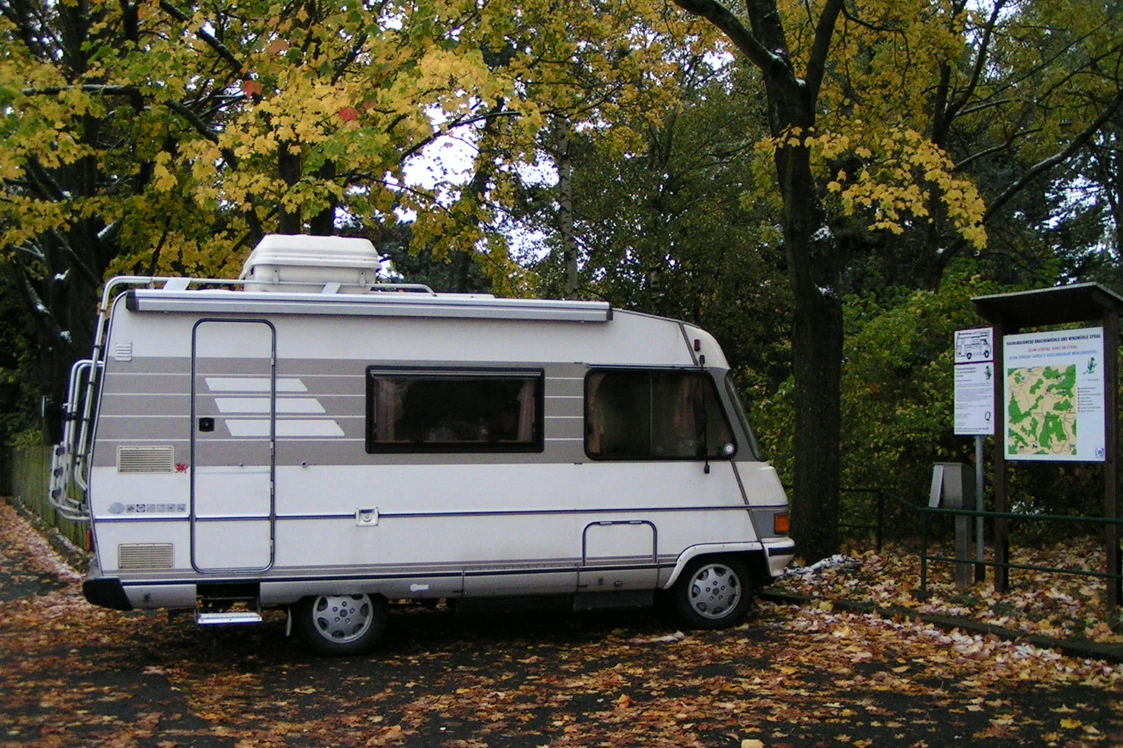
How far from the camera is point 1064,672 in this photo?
8.23 metres

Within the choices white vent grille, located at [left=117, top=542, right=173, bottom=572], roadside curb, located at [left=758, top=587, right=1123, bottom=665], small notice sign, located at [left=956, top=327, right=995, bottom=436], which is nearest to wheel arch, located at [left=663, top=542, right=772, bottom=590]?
roadside curb, located at [left=758, top=587, right=1123, bottom=665]

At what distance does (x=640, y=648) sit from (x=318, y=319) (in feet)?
12.2

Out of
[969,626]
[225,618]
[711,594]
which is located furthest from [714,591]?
[225,618]

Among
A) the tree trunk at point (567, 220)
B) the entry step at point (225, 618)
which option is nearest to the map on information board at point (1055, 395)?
the entry step at point (225, 618)

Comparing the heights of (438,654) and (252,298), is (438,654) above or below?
below

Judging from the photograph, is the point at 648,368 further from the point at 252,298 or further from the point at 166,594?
the point at 166,594

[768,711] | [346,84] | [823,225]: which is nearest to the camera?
[768,711]

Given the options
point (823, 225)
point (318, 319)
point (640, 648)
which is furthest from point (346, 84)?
point (640, 648)

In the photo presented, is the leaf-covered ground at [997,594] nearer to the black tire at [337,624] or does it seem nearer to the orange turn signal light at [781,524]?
the orange turn signal light at [781,524]

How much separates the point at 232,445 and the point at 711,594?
4.22 meters

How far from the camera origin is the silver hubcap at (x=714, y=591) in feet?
33.5

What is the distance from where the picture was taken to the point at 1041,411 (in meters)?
10.3

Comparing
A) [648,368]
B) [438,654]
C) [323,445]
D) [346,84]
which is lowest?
[438,654]

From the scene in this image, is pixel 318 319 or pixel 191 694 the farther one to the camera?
pixel 318 319
